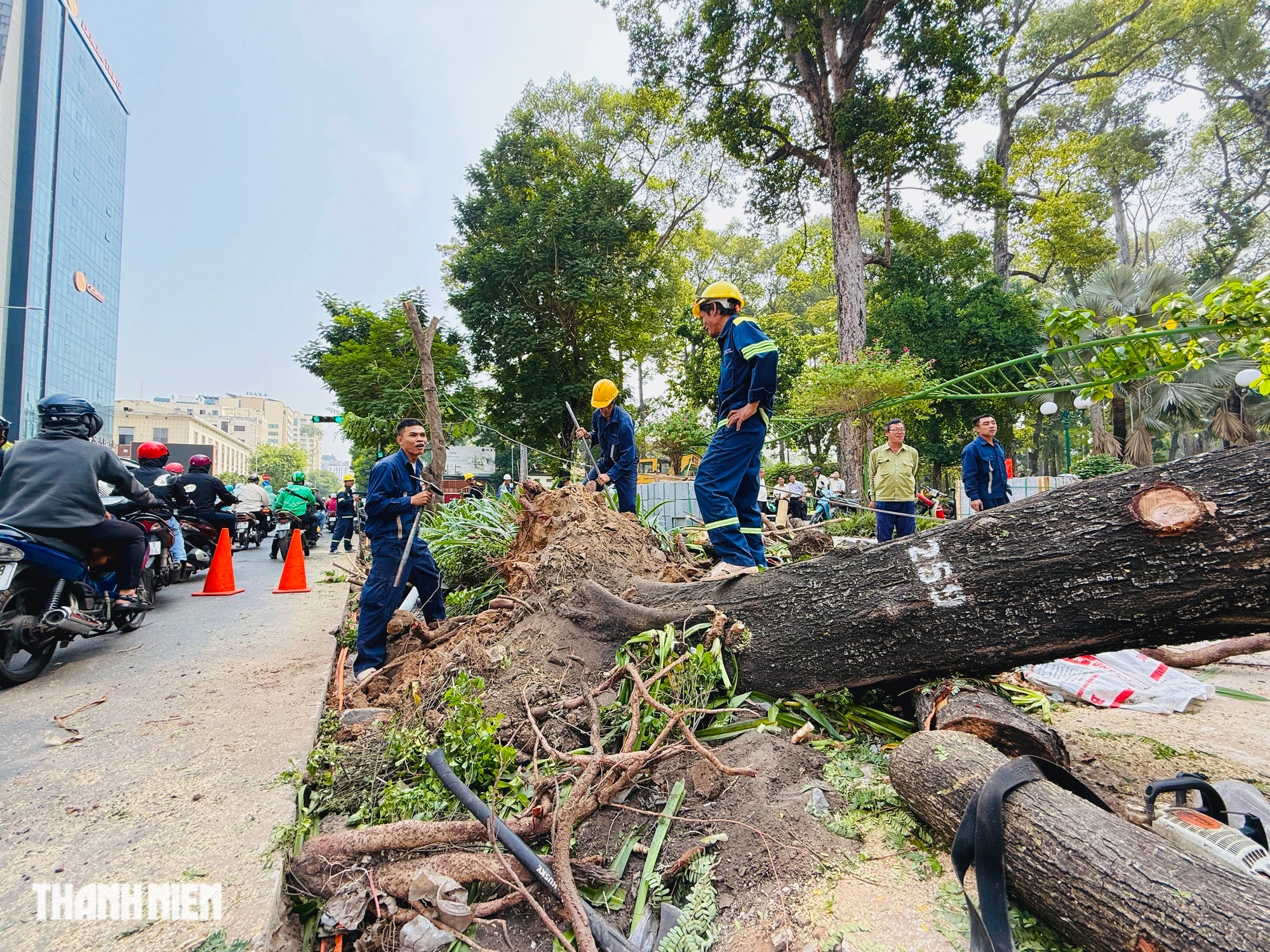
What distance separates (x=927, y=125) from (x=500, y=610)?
47.1 feet

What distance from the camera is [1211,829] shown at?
1.65m

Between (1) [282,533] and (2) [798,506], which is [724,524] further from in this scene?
(2) [798,506]

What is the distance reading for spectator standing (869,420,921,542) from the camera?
6445mm

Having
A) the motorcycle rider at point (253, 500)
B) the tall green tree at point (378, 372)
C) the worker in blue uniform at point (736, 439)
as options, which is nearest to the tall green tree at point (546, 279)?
the tall green tree at point (378, 372)

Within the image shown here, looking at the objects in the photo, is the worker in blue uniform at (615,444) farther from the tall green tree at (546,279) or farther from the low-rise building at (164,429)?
the low-rise building at (164,429)

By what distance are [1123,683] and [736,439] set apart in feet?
8.68

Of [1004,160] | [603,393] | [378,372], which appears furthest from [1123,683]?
[1004,160]

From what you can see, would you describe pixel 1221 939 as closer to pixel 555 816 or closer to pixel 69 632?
pixel 555 816

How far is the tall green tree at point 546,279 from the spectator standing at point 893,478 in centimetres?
1452

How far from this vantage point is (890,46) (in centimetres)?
1256

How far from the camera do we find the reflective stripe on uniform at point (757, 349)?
3.46 m

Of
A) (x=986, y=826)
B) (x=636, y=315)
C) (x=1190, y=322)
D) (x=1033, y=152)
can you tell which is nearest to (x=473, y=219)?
(x=636, y=315)

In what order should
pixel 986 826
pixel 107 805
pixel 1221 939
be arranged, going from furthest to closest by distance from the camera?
pixel 107 805, pixel 986 826, pixel 1221 939

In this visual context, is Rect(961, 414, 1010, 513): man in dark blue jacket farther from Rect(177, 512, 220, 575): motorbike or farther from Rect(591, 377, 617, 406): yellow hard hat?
Rect(177, 512, 220, 575): motorbike
